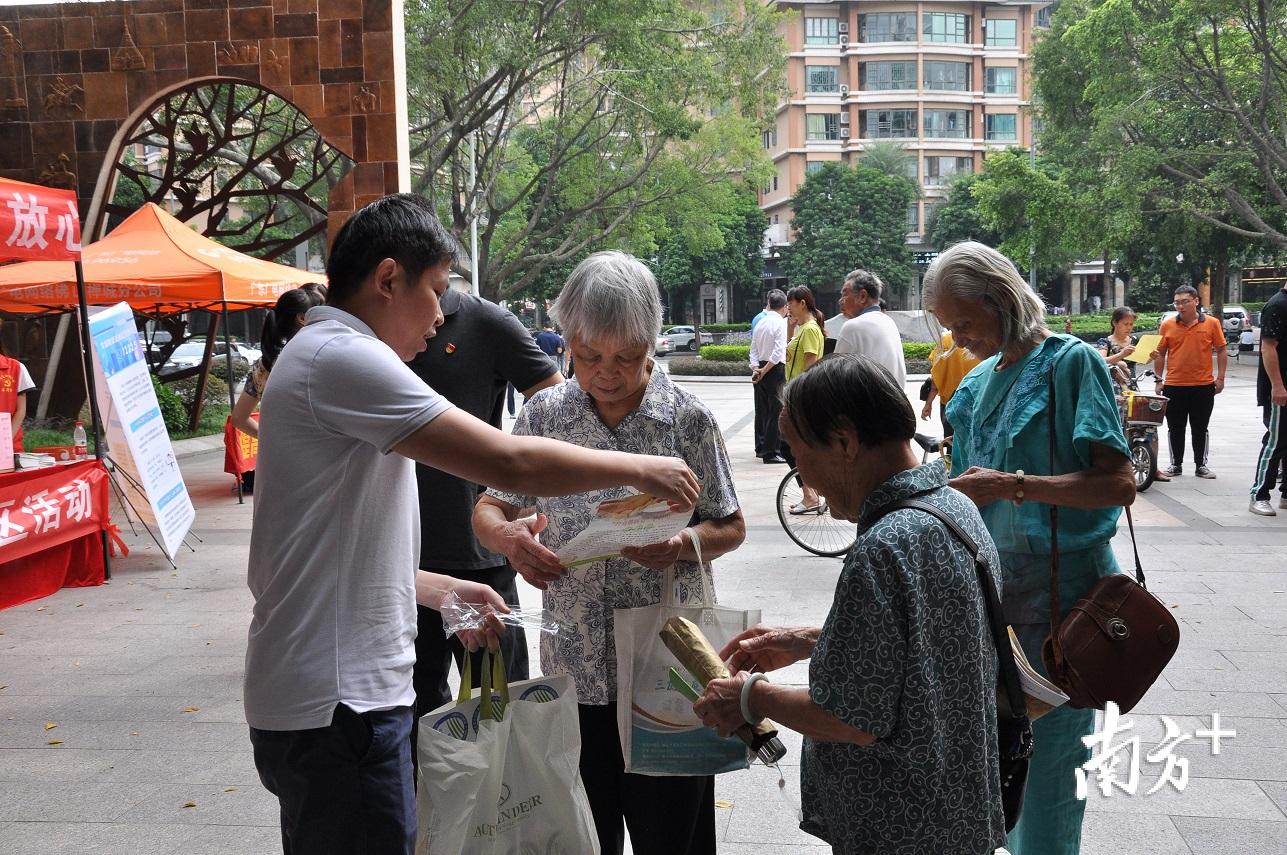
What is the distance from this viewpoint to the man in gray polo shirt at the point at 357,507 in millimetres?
1772

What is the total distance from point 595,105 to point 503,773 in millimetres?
24184

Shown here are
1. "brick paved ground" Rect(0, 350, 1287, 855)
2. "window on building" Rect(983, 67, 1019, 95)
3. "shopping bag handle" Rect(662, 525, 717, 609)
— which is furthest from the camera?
"window on building" Rect(983, 67, 1019, 95)

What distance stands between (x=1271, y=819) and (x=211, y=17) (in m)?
11.1

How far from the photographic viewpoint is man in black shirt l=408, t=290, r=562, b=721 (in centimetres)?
303

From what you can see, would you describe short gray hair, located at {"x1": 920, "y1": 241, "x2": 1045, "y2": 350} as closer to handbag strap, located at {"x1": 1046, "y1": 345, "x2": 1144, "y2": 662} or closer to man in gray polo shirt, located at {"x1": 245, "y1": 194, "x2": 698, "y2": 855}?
handbag strap, located at {"x1": 1046, "y1": 345, "x2": 1144, "y2": 662}

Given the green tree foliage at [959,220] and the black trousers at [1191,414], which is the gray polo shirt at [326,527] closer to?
the black trousers at [1191,414]

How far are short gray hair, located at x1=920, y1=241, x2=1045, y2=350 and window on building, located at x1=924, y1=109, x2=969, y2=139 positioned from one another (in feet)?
213

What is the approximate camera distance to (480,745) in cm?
199

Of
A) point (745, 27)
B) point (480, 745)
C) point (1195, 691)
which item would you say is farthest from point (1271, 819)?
point (745, 27)

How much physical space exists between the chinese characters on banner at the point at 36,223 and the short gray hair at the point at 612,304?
521cm

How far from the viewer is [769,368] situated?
12.5 m

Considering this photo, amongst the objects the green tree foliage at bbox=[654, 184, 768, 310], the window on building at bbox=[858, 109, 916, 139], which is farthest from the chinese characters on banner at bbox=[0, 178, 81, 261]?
the window on building at bbox=[858, 109, 916, 139]

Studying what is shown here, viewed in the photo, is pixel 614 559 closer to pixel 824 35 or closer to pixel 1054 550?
pixel 1054 550

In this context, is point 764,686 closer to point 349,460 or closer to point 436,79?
point 349,460
